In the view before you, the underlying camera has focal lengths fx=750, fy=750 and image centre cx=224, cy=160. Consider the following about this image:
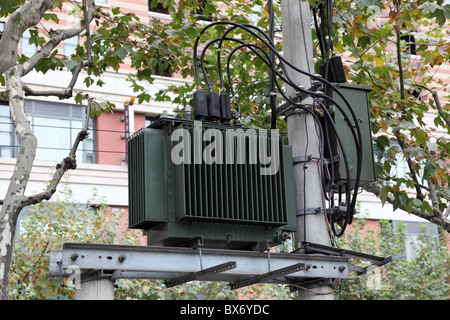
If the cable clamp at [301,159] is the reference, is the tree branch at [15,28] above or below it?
above

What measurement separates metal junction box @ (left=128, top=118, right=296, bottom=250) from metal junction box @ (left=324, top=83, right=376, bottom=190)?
0.66 metres

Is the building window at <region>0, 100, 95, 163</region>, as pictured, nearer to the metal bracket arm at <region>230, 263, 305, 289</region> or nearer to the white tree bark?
the white tree bark

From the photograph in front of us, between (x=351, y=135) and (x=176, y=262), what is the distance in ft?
6.04

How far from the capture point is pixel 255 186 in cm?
490

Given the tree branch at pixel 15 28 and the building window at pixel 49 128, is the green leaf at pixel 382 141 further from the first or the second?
the building window at pixel 49 128

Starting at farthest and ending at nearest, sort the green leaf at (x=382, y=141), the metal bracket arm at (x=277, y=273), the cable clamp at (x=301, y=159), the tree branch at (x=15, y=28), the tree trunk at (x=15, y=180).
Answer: the green leaf at (x=382, y=141)
the tree trunk at (x=15, y=180)
the tree branch at (x=15, y=28)
the cable clamp at (x=301, y=159)
the metal bracket arm at (x=277, y=273)

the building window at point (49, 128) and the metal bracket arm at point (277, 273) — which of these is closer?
the metal bracket arm at point (277, 273)

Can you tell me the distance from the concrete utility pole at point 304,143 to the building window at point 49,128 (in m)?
16.8

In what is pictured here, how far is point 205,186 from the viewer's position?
4.66m

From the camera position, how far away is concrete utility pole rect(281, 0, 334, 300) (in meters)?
5.34

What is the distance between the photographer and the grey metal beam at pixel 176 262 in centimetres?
416

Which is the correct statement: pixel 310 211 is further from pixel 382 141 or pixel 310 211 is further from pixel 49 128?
pixel 49 128

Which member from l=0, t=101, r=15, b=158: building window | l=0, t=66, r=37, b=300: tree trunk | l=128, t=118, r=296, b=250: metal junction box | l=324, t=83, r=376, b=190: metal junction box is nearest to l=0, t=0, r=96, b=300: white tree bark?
l=0, t=66, r=37, b=300: tree trunk

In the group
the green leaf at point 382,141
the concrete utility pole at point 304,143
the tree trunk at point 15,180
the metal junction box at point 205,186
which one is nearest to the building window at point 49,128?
the tree trunk at point 15,180
